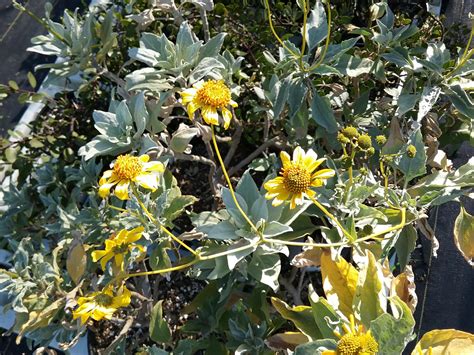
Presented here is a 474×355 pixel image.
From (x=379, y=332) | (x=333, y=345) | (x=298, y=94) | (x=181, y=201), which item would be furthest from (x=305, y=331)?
(x=298, y=94)

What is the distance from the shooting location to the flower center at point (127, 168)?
1.15 meters

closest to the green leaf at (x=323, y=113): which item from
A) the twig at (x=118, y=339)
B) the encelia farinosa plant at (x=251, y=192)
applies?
the encelia farinosa plant at (x=251, y=192)

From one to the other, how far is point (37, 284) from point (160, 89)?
0.66 metres

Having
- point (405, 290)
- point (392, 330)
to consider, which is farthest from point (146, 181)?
point (405, 290)

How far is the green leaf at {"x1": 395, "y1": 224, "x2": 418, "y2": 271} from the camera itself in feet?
4.93

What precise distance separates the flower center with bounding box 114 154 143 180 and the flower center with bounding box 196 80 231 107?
0.65ft

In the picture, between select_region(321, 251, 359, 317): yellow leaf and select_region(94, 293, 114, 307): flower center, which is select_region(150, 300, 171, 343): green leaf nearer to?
select_region(94, 293, 114, 307): flower center

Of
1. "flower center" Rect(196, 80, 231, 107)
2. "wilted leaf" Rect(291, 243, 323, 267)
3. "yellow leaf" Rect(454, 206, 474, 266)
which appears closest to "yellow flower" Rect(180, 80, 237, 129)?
"flower center" Rect(196, 80, 231, 107)

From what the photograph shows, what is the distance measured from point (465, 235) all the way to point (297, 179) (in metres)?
0.66

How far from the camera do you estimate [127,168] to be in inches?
45.4

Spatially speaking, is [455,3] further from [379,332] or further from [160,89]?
[379,332]

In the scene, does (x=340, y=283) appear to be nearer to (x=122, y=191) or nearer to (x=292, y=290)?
(x=292, y=290)

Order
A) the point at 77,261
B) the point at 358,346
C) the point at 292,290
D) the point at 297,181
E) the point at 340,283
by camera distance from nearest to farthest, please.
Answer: the point at 358,346 < the point at 297,181 < the point at 340,283 < the point at 77,261 < the point at 292,290

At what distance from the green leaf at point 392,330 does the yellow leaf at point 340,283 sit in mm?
249
